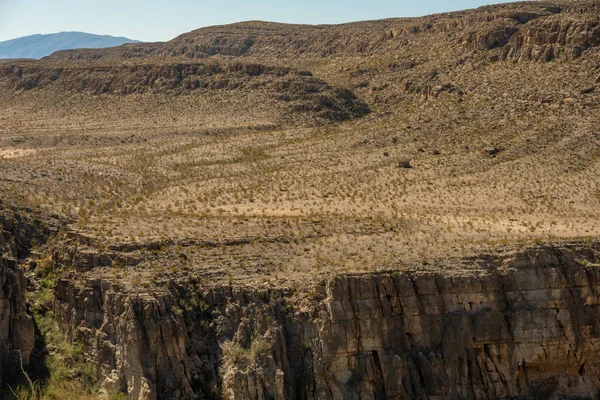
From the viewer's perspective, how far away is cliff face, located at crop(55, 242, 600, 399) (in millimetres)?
26047

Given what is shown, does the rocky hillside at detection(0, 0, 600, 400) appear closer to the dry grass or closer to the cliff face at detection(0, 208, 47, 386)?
the cliff face at detection(0, 208, 47, 386)

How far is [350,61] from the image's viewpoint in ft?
324

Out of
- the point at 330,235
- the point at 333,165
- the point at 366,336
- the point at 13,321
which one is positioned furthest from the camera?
the point at 333,165

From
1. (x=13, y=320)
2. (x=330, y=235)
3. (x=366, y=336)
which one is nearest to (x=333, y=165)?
(x=330, y=235)

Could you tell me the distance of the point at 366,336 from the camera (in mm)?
26516

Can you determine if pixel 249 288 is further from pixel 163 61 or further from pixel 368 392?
pixel 163 61

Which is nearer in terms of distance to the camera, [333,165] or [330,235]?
[330,235]

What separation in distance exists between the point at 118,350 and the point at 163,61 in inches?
3000

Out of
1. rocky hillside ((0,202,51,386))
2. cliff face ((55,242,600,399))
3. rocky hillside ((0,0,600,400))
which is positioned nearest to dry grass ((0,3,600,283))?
rocky hillside ((0,0,600,400))

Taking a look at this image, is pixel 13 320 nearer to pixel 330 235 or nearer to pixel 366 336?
pixel 366 336

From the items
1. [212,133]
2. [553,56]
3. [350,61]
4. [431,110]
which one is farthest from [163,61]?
[553,56]

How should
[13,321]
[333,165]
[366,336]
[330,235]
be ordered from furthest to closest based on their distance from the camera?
[333,165], [330,235], [13,321], [366,336]

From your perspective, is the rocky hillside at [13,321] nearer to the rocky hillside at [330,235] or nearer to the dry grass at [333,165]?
the rocky hillside at [330,235]

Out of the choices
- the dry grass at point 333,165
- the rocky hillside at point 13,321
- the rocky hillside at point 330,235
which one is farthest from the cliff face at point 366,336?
the rocky hillside at point 13,321
